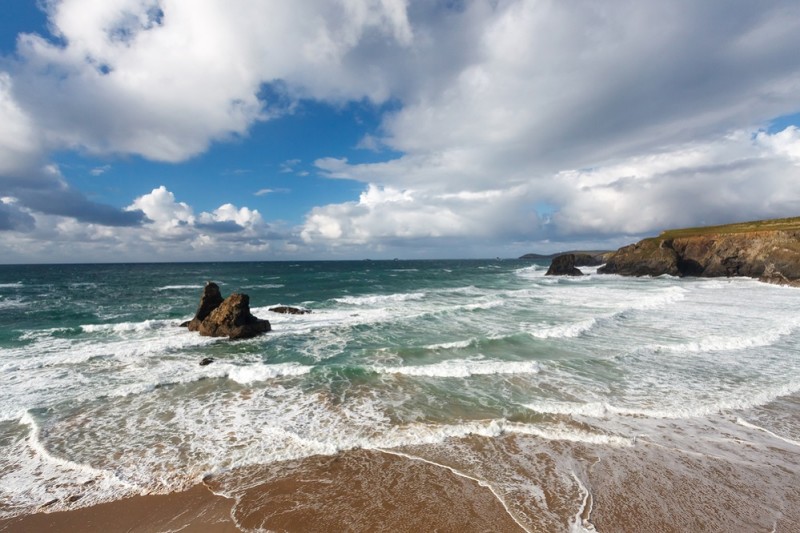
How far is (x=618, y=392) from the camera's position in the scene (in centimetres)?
1217

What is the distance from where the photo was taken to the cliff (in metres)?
48.9

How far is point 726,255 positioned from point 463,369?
66.5 m

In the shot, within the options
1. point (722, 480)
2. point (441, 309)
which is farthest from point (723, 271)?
point (722, 480)

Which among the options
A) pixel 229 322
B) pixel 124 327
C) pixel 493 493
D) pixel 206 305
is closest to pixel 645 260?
pixel 229 322

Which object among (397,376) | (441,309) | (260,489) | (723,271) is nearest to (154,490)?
(260,489)

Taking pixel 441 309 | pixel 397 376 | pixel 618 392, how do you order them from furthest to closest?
1. pixel 441 309
2. pixel 397 376
3. pixel 618 392

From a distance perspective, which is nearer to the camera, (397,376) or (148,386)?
(148,386)

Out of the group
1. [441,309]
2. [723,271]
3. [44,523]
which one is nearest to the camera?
[44,523]

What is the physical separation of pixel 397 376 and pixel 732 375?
12.9m

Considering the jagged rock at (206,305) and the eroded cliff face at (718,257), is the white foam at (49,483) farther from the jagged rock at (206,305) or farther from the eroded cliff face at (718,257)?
the eroded cliff face at (718,257)

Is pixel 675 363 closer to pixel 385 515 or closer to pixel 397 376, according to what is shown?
pixel 397 376

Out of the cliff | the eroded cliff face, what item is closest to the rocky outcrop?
the cliff

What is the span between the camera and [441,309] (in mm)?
30438

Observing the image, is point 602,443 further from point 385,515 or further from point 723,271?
point 723,271
